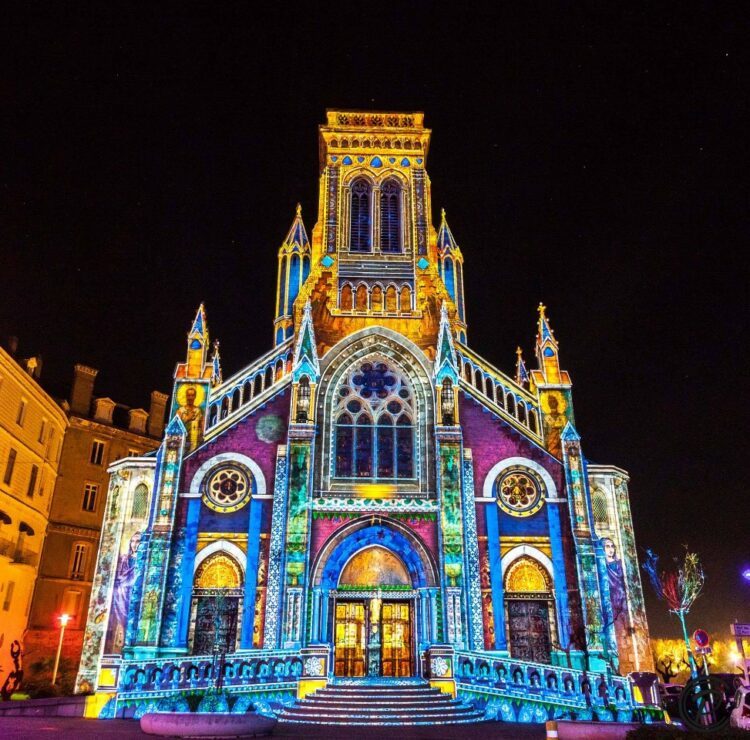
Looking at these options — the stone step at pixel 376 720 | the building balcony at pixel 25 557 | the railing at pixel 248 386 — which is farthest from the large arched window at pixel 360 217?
the building balcony at pixel 25 557

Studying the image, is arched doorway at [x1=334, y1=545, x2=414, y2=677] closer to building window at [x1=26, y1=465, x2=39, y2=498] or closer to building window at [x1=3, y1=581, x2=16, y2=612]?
building window at [x1=3, y1=581, x2=16, y2=612]

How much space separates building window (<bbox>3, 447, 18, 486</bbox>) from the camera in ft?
123

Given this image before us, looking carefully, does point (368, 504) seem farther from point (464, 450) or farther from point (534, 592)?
point (534, 592)

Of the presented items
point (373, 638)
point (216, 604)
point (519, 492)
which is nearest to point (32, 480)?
point (216, 604)

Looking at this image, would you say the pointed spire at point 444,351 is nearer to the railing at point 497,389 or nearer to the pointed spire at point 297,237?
the railing at point 497,389

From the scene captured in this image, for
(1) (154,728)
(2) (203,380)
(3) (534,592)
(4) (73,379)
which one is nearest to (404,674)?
(3) (534,592)

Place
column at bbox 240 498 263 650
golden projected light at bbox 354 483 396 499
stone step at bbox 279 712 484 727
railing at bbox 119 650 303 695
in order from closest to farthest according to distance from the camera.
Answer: stone step at bbox 279 712 484 727 → railing at bbox 119 650 303 695 → column at bbox 240 498 263 650 → golden projected light at bbox 354 483 396 499

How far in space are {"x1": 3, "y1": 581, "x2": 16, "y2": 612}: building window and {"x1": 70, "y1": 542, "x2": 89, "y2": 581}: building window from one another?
4.87 metres

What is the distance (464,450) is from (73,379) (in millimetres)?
30223

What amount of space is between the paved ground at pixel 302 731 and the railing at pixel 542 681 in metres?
1.59

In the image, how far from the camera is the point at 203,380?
1261 inches

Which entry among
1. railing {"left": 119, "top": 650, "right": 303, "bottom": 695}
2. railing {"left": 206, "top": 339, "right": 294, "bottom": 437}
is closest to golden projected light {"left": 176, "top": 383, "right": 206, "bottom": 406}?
railing {"left": 206, "top": 339, "right": 294, "bottom": 437}

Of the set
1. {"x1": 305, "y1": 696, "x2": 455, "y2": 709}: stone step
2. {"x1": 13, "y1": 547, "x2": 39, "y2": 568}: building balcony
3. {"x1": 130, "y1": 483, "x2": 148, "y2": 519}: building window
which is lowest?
{"x1": 305, "y1": 696, "x2": 455, "y2": 709}: stone step

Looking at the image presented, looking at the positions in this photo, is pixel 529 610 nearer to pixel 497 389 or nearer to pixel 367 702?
pixel 367 702
